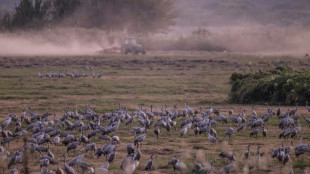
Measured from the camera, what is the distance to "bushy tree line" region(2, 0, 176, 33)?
84.8m

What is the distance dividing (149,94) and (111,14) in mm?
64929

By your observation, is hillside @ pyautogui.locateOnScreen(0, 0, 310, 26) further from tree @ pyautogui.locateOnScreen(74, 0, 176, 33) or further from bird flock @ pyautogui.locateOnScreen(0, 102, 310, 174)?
bird flock @ pyautogui.locateOnScreen(0, 102, 310, 174)

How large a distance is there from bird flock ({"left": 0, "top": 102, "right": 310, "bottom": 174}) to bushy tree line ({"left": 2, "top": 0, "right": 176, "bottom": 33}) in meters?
65.5

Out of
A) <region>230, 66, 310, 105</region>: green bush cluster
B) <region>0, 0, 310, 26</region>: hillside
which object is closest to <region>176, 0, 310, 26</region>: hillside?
<region>0, 0, 310, 26</region>: hillside

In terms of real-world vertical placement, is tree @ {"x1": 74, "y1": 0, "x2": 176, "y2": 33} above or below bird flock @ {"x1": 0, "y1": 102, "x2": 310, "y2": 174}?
above

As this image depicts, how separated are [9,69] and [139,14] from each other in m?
50.2

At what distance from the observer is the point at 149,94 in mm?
26703

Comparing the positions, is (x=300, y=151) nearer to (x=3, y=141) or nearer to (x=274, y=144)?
(x=274, y=144)

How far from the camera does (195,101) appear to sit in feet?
79.4

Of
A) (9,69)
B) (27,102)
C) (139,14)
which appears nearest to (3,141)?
(27,102)

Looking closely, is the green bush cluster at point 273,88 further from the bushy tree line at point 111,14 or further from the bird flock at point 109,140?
the bushy tree line at point 111,14

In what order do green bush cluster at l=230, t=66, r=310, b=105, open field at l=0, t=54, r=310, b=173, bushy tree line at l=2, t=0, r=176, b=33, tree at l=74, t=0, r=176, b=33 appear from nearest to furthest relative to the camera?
1. open field at l=0, t=54, r=310, b=173
2. green bush cluster at l=230, t=66, r=310, b=105
3. bushy tree line at l=2, t=0, r=176, b=33
4. tree at l=74, t=0, r=176, b=33

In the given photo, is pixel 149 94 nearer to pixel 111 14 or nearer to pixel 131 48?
pixel 131 48

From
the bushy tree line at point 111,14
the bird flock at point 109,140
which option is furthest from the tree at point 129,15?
the bird flock at point 109,140
